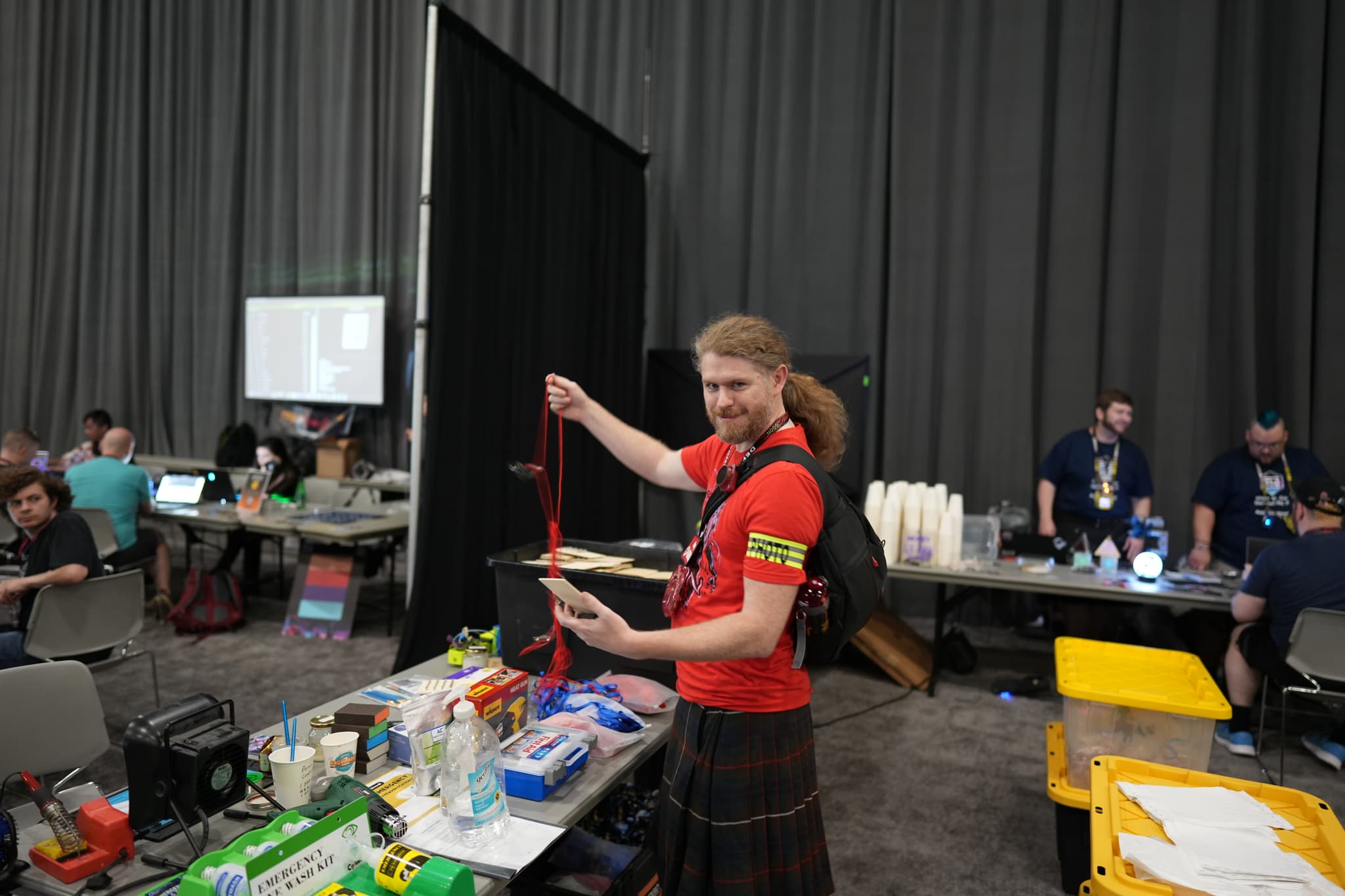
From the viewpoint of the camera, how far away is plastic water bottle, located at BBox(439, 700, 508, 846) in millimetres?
1511

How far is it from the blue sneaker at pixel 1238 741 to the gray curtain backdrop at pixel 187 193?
20.4 ft

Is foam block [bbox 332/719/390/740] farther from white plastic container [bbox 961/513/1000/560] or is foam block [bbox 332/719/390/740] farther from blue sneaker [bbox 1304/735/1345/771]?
blue sneaker [bbox 1304/735/1345/771]

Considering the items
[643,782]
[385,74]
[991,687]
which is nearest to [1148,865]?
[643,782]

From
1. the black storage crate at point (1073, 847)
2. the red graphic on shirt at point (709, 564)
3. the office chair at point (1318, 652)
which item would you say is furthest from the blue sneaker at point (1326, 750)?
the red graphic on shirt at point (709, 564)

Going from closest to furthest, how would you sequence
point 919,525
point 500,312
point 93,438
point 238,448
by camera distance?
1. point 919,525
2. point 500,312
3. point 93,438
4. point 238,448

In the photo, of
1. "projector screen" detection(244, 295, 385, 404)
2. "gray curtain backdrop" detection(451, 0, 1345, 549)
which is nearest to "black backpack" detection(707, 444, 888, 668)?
"gray curtain backdrop" detection(451, 0, 1345, 549)

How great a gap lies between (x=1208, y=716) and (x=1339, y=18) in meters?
4.80

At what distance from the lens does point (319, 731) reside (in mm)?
1822

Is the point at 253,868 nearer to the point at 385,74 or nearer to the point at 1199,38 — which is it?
the point at 1199,38

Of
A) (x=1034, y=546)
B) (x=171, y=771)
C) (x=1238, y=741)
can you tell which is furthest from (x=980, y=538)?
(x=171, y=771)

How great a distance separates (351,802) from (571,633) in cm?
84

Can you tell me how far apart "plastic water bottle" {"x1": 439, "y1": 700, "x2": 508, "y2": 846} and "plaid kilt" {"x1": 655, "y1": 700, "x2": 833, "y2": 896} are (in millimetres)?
335

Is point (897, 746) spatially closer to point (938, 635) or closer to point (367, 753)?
point (938, 635)

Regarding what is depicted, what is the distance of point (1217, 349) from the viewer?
5250 millimetres
